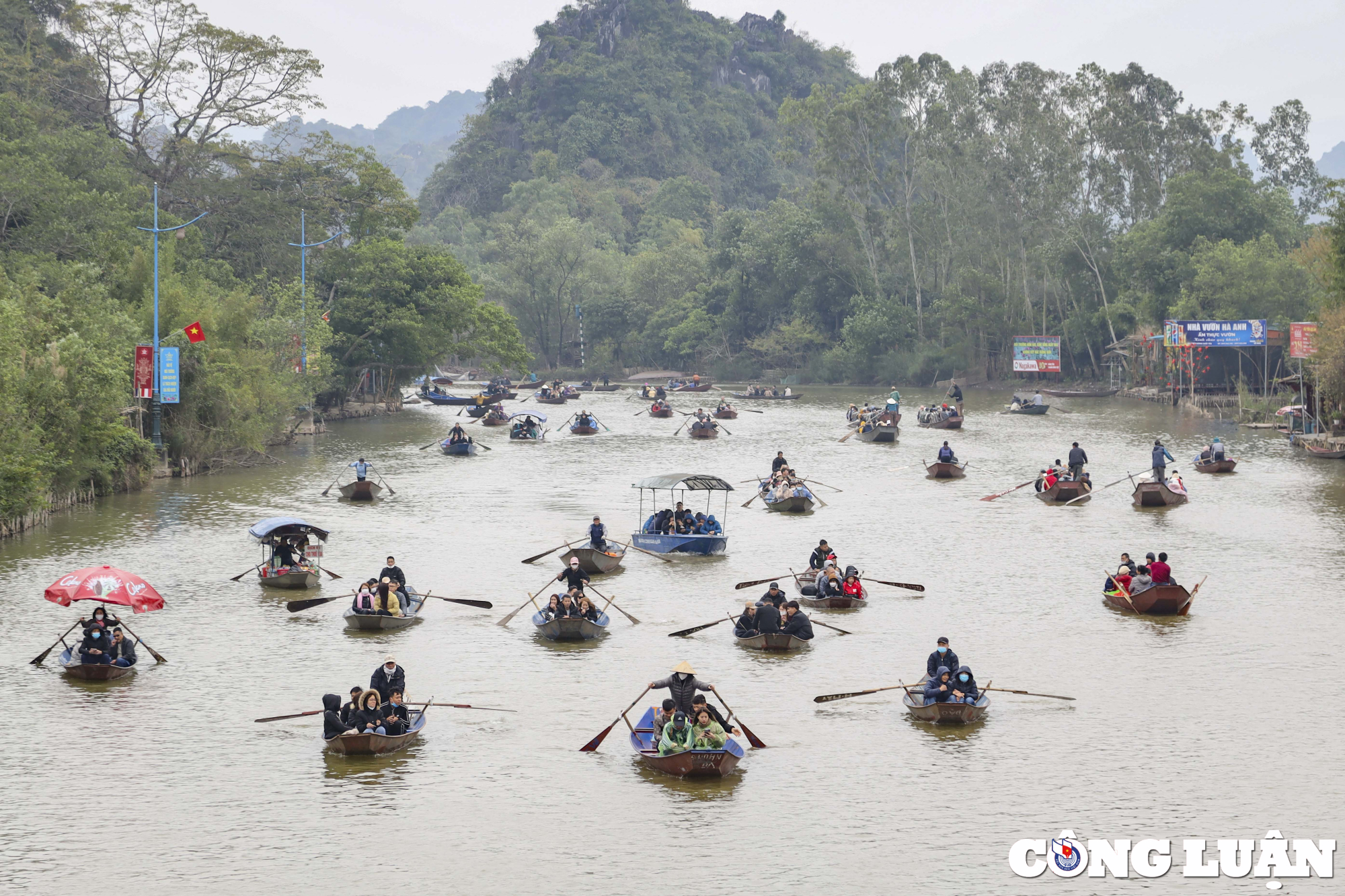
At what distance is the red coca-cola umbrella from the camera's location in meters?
25.0

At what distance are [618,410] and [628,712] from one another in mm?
76971

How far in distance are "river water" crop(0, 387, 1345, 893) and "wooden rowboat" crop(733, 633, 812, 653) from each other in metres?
0.30

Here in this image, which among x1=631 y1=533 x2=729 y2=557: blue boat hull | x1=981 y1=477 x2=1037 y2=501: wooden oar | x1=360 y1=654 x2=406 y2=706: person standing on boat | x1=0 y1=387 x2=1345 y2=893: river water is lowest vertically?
x1=0 y1=387 x2=1345 y2=893: river water

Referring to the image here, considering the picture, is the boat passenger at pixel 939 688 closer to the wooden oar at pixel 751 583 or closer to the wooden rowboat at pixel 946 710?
the wooden rowboat at pixel 946 710

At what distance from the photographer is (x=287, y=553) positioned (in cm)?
3412

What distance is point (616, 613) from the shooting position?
31.2 m

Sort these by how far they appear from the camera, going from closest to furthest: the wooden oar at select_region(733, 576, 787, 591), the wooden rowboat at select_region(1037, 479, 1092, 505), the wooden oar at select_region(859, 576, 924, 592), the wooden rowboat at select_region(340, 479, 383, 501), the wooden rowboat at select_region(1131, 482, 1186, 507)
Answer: the wooden oar at select_region(733, 576, 787, 591) < the wooden oar at select_region(859, 576, 924, 592) < the wooden rowboat at select_region(1131, 482, 1186, 507) < the wooden rowboat at select_region(1037, 479, 1092, 505) < the wooden rowboat at select_region(340, 479, 383, 501)

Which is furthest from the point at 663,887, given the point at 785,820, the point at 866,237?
the point at 866,237

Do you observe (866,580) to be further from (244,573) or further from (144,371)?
Result: (144,371)

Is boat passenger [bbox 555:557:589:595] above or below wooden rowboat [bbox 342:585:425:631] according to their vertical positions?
above

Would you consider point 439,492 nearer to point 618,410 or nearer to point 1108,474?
point 1108,474

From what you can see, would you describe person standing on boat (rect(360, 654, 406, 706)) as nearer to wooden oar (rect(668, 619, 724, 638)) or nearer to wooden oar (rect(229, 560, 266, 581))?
wooden oar (rect(668, 619, 724, 638))

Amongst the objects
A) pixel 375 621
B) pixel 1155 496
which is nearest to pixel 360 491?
pixel 375 621

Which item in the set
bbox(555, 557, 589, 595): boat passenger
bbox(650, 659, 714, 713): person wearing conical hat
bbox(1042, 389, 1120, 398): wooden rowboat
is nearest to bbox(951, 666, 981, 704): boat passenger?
bbox(650, 659, 714, 713): person wearing conical hat
